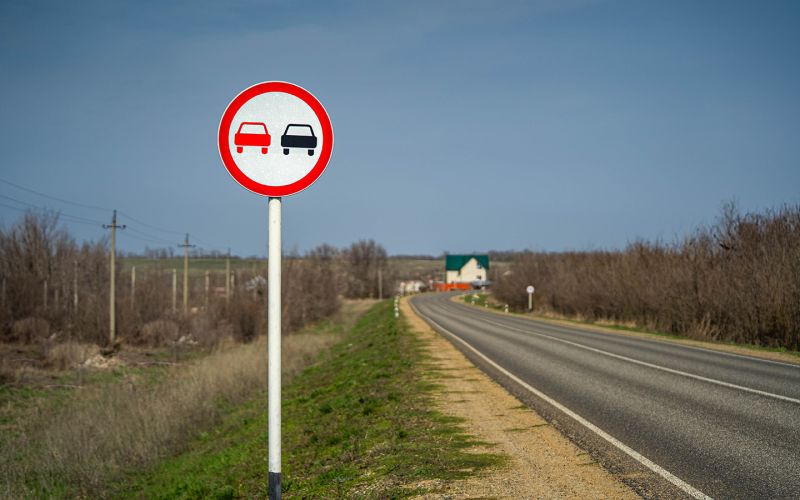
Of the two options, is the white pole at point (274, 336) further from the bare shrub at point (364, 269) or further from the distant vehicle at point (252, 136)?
the bare shrub at point (364, 269)

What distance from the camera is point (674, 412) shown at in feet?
29.8

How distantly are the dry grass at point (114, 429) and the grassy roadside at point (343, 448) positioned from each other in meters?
0.84

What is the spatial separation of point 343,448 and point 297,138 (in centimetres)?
542

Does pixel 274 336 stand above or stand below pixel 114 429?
above

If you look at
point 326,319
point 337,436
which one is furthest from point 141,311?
point 337,436

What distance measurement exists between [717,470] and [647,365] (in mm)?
9004

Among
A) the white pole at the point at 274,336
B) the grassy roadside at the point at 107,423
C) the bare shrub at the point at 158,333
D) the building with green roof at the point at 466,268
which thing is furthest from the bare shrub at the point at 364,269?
the white pole at the point at 274,336

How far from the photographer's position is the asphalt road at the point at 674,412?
6004 millimetres

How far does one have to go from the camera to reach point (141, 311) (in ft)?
128

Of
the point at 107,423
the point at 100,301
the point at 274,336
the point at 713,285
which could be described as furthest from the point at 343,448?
the point at 100,301

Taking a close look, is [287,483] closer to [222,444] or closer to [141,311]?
[222,444]

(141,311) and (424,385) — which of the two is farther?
Result: (141,311)

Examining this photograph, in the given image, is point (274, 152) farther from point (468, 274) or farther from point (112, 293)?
point (468, 274)

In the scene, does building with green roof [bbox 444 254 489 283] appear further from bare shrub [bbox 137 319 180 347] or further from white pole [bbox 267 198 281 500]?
white pole [bbox 267 198 281 500]
